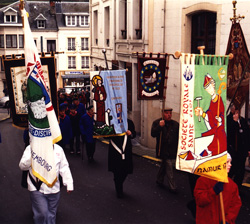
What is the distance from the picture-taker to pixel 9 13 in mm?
55031

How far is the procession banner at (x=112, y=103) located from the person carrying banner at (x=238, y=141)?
2.27m

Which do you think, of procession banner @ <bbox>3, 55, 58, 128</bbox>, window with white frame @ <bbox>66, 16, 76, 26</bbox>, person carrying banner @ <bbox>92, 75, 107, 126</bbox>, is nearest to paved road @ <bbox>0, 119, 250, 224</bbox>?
person carrying banner @ <bbox>92, 75, 107, 126</bbox>

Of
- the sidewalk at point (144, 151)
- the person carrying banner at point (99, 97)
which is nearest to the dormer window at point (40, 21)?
the sidewalk at point (144, 151)

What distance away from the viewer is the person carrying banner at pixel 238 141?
9.37 metres

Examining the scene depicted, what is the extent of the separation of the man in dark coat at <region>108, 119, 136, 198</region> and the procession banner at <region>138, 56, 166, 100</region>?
38.3 inches

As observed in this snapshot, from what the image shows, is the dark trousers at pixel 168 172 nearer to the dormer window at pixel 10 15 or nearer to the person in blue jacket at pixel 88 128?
the person in blue jacket at pixel 88 128

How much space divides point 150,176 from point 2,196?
364cm

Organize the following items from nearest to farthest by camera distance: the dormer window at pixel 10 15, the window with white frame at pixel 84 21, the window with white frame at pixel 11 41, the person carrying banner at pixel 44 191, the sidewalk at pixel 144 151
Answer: the person carrying banner at pixel 44 191 → the sidewalk at pixel 144 151 → the window with white frame at pixel 11 41 → the dormer window at pixel 10 15 → the window with white frame at pixel 84 21

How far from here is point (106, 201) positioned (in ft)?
30.9

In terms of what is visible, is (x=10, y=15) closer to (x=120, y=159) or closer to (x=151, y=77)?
(x=151, y=77)

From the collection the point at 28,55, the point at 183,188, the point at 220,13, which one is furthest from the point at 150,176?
the point at 28,55

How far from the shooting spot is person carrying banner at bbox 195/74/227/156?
6465mm

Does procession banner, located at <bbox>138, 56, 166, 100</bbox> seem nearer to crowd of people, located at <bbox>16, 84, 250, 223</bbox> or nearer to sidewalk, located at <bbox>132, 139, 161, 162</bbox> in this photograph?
crowd of people, located at <bbox>16, 84, 250, 223</bbox>

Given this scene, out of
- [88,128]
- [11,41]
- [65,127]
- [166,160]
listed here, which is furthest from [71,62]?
[166,160]
